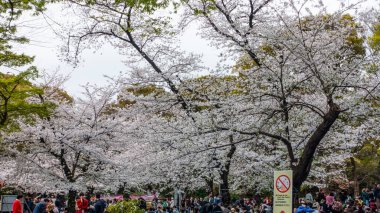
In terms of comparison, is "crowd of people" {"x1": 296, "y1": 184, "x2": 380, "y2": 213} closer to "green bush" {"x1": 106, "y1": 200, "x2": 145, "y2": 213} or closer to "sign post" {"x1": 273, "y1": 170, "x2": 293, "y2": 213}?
"sign post" {"x1": 273, "y1": 170, "x2": 293, "y2": 213}

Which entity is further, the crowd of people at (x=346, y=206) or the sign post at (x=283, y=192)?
the crowd of people at (x=346, y=206)

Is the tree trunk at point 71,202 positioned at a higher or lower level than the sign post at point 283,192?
lower

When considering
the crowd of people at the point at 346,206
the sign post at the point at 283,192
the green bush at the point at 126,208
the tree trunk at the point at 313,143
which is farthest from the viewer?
the green bush at the point at 126,208

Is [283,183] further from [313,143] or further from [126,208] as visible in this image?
[126,208]

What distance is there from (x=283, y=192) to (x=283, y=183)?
0.16 m

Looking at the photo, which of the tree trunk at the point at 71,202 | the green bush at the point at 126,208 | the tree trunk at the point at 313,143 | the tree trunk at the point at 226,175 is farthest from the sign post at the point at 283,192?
the tree trunk at the point at 71,202

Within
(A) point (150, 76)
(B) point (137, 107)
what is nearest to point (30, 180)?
(B) point (137, 107)

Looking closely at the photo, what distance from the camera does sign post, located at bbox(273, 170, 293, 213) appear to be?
737cm

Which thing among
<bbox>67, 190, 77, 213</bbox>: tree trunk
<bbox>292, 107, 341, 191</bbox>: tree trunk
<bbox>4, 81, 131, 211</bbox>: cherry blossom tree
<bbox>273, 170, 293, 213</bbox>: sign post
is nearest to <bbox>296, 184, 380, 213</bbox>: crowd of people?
<bbox>292, 107, 341, 191</bbox>: tree trunk

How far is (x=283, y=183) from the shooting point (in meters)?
7.46

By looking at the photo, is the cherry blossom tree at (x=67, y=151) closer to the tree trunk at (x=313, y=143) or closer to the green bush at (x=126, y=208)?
the green bush at (x=126, y=208)

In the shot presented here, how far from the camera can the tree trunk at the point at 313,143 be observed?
9.48 metres

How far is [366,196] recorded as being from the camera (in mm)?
17812

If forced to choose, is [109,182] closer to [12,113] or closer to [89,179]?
[89,179]
